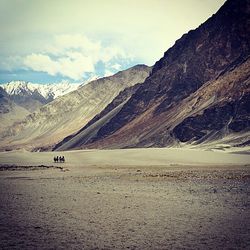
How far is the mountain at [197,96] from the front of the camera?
87.4 metres

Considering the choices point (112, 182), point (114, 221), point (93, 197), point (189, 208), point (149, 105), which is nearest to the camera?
point (114, 221)

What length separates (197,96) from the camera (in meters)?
106

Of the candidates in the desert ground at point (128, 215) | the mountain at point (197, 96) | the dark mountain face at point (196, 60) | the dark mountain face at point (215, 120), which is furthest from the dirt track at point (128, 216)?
the dark mountain face at point (196, 60)

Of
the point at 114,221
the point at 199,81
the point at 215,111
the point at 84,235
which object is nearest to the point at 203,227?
the point at 114,221

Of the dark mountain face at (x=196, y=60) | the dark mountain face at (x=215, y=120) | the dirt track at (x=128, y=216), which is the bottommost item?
the dirt track at (x=128, y=216)

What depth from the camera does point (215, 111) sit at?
90.5 meters

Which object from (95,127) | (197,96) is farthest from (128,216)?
(95,127)

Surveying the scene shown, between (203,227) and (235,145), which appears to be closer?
(203,227)

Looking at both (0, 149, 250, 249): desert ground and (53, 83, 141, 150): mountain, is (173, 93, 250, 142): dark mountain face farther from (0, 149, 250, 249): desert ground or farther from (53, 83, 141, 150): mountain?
(0, 149, 250, 249): desert ground

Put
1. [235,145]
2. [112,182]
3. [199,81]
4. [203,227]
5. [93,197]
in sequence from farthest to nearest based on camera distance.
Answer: [199,81], [235,145], [112,182], [93,197], [203,227]

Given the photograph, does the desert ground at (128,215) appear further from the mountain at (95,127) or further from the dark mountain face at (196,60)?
the mountain at (95,127)

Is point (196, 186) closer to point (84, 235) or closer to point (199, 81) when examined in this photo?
point (84, 235)

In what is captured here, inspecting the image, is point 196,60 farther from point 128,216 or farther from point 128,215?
point 128,216

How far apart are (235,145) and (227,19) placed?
66562mm
